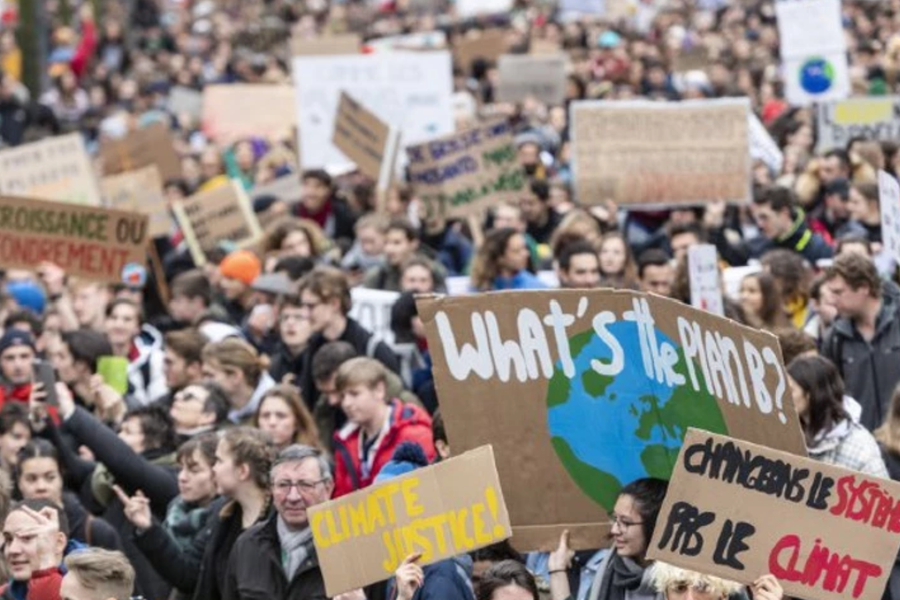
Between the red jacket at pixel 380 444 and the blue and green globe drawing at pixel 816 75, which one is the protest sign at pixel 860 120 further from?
the red jacket at pixel 380 444

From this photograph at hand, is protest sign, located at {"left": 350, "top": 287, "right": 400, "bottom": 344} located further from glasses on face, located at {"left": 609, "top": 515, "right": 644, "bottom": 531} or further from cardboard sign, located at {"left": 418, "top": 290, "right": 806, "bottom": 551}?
glasses on face, located at {"left": 609, "top": 515, "right": 644, "bottom": 531}

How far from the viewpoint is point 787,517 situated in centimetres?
741

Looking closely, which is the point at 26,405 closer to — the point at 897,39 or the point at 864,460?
the point at 864,460

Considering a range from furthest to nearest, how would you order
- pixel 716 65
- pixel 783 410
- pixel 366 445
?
1. pixel 716 65
2. pixel 366 445
3. pixel 783 410

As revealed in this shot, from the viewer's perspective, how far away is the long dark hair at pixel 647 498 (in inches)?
304

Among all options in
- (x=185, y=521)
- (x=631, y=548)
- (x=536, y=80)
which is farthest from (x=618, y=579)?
(x=536, y=80)

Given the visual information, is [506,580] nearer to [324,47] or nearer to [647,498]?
[647,498]

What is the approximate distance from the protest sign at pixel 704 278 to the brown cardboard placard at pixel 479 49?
15018 mm

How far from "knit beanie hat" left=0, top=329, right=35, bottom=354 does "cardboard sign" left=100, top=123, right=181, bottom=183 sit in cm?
805

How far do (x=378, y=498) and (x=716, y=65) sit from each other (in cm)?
1581

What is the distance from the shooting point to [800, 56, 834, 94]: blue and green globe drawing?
17891 millimetres

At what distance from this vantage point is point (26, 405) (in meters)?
11.0

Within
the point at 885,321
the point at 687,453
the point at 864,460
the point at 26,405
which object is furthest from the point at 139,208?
the point at 687,453

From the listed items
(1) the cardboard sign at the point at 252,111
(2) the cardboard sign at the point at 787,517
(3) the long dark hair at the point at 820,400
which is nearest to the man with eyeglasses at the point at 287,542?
(2) the cardboard sign at the point at 787,517
